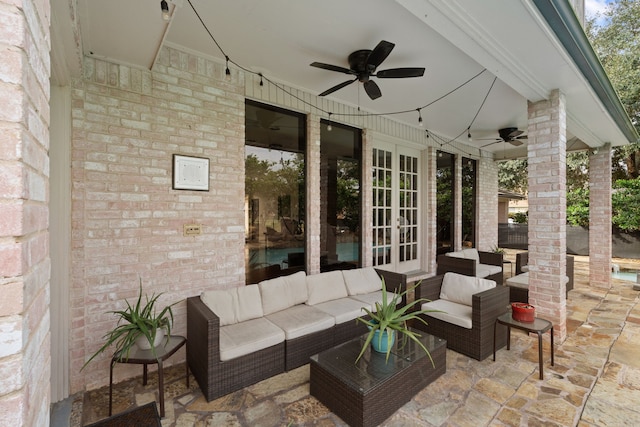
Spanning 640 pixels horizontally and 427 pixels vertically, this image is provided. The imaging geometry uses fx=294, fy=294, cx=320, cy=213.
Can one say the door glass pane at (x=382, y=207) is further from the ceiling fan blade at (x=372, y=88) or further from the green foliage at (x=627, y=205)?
the green foliage at (x=627, y=205)

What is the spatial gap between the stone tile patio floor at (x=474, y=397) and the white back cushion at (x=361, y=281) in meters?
1.26

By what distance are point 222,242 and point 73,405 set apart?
5.87 ft

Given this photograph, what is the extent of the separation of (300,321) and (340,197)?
2406 millimetres

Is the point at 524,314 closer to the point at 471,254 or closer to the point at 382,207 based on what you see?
the point at 382,207

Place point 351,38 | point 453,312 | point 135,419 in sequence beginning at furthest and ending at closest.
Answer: point 453,312
point 351,38
point 135,419

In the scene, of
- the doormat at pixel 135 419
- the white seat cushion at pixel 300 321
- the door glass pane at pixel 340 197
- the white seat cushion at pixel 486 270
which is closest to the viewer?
the doormat at pixel 135 419

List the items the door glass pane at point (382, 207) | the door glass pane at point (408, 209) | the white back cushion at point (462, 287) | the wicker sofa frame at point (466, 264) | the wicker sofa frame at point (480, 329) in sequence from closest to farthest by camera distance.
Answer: the wicker sofa frame at point (480, 329) < the white back cushion at point (462, 287) < the wicker sofa frame at point (466, 264) < the door glass pane at point (382, 207) < the door glass pane at point (408, 209)

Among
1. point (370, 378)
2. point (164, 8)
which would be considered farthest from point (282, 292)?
point (164, 8)

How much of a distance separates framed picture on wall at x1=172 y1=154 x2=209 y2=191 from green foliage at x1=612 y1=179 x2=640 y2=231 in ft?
40.4

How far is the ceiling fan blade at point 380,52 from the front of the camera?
2.58 m

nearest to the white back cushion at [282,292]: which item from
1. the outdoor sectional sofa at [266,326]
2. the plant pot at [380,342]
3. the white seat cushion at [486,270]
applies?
the outdoor sectional sofa at [266,326]

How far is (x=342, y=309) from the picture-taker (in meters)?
3.34

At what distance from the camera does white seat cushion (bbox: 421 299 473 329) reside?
10.1 ft

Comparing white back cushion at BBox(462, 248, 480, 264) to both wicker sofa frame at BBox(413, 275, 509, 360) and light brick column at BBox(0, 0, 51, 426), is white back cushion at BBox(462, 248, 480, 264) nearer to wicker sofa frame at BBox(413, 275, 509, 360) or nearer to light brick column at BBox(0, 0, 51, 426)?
wicker sofa frame at BBox(413, 275, 509, 360)
